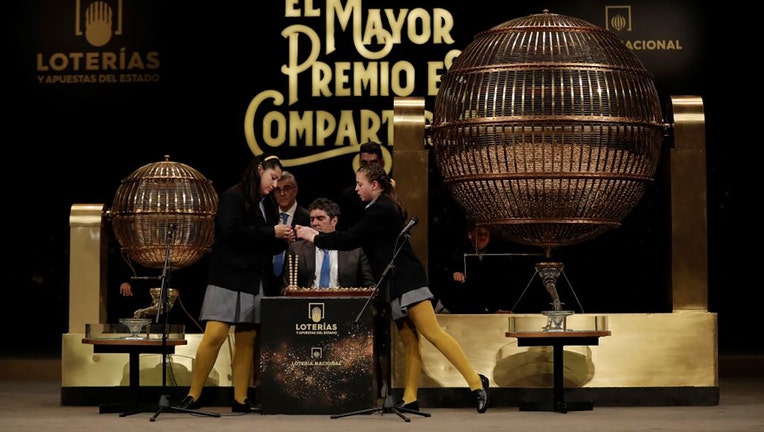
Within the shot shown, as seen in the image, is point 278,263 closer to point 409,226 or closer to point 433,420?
point 409,226

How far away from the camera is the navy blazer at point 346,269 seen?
9344 mm

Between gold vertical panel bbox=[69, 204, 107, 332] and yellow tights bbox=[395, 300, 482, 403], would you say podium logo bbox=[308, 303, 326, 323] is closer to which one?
yellow tights bbox=[395, 300, 482, 403]

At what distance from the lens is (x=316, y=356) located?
838 cm

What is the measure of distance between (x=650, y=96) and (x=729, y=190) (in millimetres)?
4319

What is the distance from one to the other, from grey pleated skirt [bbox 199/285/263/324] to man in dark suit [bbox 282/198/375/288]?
2.16ft

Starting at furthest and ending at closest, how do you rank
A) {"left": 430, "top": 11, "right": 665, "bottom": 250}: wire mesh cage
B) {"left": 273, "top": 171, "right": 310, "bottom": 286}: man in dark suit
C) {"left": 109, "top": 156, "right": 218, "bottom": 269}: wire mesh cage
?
{"left": 273, "top": 171, "right": 310, "bottom": 286}: man in dark suit, {"left": 109, "top": 156, "right": 218, "bottom": 269}: wire mesh cage, {"left": 430, "top": 11, "right": 665, "bottom": 250}: wire mesh cage

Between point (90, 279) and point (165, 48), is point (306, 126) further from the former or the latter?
point (90, 279)

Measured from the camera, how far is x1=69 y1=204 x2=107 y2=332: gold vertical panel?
9641mm

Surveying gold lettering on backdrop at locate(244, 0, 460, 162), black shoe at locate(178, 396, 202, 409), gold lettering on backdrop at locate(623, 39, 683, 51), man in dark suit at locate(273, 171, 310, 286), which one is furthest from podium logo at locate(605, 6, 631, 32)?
black shoe at locate(178, 396, 202, 409)

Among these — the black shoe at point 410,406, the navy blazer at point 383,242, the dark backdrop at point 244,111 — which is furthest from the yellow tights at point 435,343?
the dark backdrop at point 244,111

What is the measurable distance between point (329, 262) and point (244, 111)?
3973 millimetres

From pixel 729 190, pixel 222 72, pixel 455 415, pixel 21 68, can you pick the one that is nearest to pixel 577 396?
pixel 455 415

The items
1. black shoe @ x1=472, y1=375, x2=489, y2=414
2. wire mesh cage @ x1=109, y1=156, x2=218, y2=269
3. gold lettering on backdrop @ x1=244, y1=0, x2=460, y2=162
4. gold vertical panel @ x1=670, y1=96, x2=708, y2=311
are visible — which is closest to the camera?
black shoe @ x1=472, y1=375, x2=489, y2=414

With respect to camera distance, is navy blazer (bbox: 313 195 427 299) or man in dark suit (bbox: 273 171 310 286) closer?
navy blazer (bbox: 313 195 427 299)
